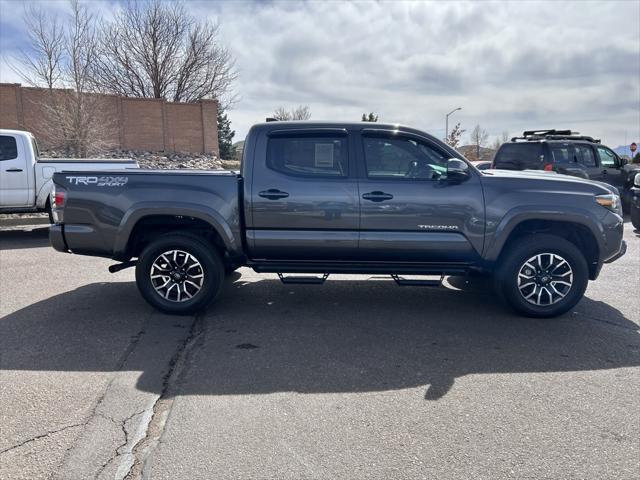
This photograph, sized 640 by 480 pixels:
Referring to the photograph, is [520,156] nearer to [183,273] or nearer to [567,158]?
[567,158]

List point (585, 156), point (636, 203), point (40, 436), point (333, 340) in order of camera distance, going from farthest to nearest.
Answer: point (585, 156), point (636, 203), point (333, 340), point (40, 436)

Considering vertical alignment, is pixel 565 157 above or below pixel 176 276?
above

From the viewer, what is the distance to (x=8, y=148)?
9.78 m

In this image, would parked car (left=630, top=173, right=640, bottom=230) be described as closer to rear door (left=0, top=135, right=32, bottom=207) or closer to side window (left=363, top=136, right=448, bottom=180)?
side window (left=363, top=136, right=448, bottom=180)

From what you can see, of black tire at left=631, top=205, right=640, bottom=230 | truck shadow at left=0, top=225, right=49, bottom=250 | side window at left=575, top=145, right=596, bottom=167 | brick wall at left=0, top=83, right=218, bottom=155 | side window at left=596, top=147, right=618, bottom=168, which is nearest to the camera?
truck shadow at left=0, top=225, right=49, bottom=250

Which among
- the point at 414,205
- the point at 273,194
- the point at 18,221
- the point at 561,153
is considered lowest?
the point at 18,221

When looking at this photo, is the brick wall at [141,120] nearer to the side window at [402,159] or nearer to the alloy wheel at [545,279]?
the side window at [402,159]

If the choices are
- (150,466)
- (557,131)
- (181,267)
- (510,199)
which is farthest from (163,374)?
(557,131)

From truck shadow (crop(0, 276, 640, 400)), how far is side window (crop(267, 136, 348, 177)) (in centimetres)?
157

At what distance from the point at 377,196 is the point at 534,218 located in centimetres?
167

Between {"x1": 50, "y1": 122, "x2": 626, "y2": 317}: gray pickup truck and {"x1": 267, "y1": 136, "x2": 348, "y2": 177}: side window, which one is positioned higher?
{"x1": 267, "y1": 136, "x2": 348, "y2": 177}: side window

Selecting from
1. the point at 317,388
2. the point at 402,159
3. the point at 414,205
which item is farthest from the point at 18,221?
the point at 317,388

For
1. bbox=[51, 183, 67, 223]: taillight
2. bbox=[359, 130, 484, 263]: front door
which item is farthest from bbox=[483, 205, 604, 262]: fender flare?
bbox=[51, 183, 67, 223]: taillight

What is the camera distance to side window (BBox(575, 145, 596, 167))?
1288 cm
